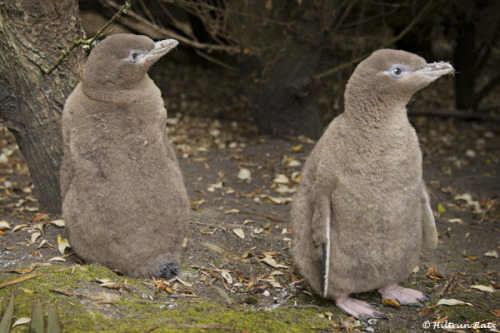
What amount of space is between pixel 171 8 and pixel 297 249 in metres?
6.47

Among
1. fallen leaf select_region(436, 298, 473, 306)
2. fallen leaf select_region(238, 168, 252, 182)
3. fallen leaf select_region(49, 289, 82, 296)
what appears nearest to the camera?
fallen leaf select_region(49, 289, 82, 296)

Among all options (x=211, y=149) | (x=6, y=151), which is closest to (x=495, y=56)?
(x=211, y=149)

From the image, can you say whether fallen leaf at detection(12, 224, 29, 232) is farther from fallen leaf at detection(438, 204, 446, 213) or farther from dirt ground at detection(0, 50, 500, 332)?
fallen leaf at detection(438, 204, 446, 213)

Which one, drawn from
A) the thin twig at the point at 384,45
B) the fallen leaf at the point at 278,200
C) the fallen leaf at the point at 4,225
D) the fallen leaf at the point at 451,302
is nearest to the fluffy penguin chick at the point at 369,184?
the fallen leaf at the point at 451,302

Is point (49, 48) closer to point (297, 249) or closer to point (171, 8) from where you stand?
point (297, 249)

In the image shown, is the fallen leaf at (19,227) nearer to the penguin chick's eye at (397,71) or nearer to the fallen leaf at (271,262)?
the fallen leaf at (271,262)

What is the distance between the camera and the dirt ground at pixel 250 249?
3.51m

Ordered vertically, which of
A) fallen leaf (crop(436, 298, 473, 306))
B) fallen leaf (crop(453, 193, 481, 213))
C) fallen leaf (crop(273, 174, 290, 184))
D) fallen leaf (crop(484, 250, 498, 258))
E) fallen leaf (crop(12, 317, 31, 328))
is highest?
fallen leaf (crop(12, 317, 31, 328))

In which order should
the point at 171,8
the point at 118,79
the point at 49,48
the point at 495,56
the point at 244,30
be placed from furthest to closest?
A: the point at 495,56 → the point at 171,8 → the point at 244,30 → the point at 49,48 → the point at 118,79

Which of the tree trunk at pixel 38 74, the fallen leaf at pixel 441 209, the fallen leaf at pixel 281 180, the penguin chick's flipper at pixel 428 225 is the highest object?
the tree trunk at pixel 38 74

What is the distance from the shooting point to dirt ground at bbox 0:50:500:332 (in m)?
3.51

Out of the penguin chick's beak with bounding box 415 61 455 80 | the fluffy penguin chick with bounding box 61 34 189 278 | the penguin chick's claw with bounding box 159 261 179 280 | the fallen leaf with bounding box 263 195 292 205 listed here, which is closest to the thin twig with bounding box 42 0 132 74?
the fluffy penguin chick with bounding box 61 34 189 278

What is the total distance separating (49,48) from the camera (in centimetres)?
462

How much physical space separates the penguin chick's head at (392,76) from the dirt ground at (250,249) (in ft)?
4.61
